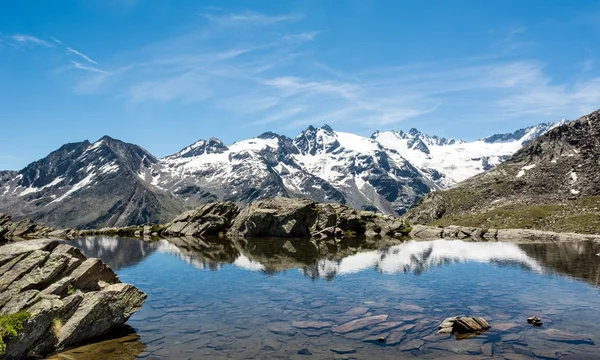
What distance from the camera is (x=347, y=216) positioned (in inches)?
4911

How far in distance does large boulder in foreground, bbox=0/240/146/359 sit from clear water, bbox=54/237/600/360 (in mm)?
1434

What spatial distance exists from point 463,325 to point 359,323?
762cm

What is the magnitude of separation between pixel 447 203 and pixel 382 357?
185270 millimetres

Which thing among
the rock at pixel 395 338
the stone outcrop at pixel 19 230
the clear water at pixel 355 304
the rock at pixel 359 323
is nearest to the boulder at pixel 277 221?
the clear water at pixel 355 304

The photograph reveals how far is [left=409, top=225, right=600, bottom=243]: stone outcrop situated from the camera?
9388 cm

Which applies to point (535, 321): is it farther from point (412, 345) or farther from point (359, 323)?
point (359, 323)

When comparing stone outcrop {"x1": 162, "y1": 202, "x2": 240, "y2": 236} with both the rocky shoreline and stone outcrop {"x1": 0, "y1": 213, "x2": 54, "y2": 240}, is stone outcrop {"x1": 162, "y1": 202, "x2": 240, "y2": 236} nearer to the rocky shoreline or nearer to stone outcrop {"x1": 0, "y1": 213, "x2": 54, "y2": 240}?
the rocky shoreline

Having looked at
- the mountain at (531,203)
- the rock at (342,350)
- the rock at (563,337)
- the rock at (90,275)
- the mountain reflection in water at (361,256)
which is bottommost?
the rock at (563,337)

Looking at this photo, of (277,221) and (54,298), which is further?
(277,221)

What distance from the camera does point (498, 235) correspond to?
351 feet

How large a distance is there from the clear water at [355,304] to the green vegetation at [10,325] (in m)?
3.18

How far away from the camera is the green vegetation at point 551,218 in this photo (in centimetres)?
11025

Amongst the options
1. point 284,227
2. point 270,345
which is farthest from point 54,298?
point 284,227

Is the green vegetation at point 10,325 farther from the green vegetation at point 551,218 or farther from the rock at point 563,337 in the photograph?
the green vegetation at point 551,218
